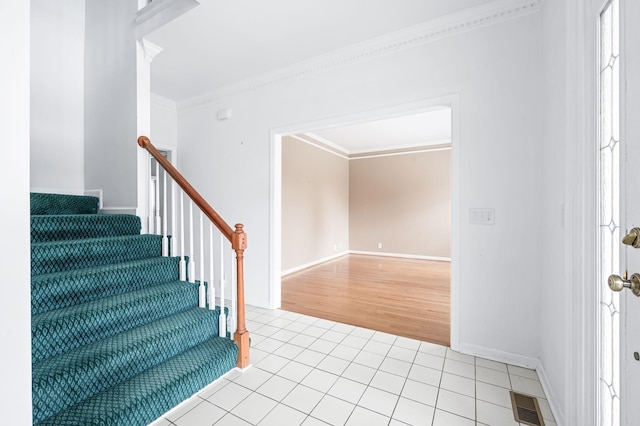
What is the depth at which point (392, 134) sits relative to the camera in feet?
19.8

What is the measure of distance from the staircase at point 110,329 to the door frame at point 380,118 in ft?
3.95

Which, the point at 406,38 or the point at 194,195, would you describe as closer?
the point at 194,195

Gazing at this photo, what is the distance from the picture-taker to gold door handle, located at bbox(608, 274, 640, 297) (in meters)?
0.81

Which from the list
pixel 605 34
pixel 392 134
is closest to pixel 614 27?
pixel 605 34

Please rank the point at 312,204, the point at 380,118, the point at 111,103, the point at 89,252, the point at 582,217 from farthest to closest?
the point at 312,204
the point at 111,103
the point at 380,118
the point at 89,252
the point at 582,217

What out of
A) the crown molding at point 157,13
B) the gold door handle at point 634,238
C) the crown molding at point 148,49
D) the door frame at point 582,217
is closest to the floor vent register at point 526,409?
the door frame at point 582,217

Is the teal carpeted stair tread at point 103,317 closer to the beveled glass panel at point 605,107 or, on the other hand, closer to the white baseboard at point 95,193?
the white baseboard at point 95,193

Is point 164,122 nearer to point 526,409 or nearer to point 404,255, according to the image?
point 526,409

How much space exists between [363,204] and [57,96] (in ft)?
20.3

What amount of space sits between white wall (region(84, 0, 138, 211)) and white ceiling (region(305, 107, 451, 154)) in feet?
9.15

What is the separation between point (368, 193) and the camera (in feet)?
24.9

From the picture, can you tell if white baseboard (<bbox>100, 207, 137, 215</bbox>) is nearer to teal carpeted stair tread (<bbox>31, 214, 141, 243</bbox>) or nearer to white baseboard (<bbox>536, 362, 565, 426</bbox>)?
teal carpeted stair tread (<bbox>31, 214, 141, 243</bbox>)
